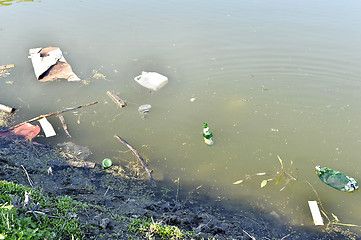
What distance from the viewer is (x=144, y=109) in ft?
20.6

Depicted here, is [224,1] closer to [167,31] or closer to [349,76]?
[167,31]

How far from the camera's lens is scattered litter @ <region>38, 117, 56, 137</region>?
5.62 m

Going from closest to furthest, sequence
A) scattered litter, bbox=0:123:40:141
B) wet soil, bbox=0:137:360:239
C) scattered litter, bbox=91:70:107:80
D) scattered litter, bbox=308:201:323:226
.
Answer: wet soil, bbox=0:137:360:239 < scattered litter, bbox=308:201:323:226 < scattered litter, bbox=0:123:40:141 < scattered litter, bbox=91:70:107:80

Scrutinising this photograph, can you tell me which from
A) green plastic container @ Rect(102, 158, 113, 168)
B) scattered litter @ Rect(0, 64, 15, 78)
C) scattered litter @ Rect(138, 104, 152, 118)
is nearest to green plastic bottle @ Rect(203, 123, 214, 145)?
scattered litter @ Rect(138, 104, 152, 118)

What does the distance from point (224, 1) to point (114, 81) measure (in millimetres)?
7010

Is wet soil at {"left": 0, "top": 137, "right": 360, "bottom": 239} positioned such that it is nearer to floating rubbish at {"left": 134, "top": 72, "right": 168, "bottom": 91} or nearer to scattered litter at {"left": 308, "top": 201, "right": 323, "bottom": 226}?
scattered litter at {"left": 308, "top": 201, "right": 323, "bottom": 226}

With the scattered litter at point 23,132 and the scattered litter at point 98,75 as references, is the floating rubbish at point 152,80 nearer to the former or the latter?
the scattered litter at point 98,75

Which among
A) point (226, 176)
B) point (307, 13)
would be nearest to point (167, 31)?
point (307, 13)

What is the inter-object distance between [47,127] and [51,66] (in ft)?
8.08

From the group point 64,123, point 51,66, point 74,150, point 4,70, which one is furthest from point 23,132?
point 4,70

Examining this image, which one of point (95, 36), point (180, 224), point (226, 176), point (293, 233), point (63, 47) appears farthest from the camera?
point (95, 36)

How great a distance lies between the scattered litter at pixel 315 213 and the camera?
4168 millimetres

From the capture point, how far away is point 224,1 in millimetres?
11414

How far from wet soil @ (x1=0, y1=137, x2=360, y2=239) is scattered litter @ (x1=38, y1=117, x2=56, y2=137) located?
50cm
